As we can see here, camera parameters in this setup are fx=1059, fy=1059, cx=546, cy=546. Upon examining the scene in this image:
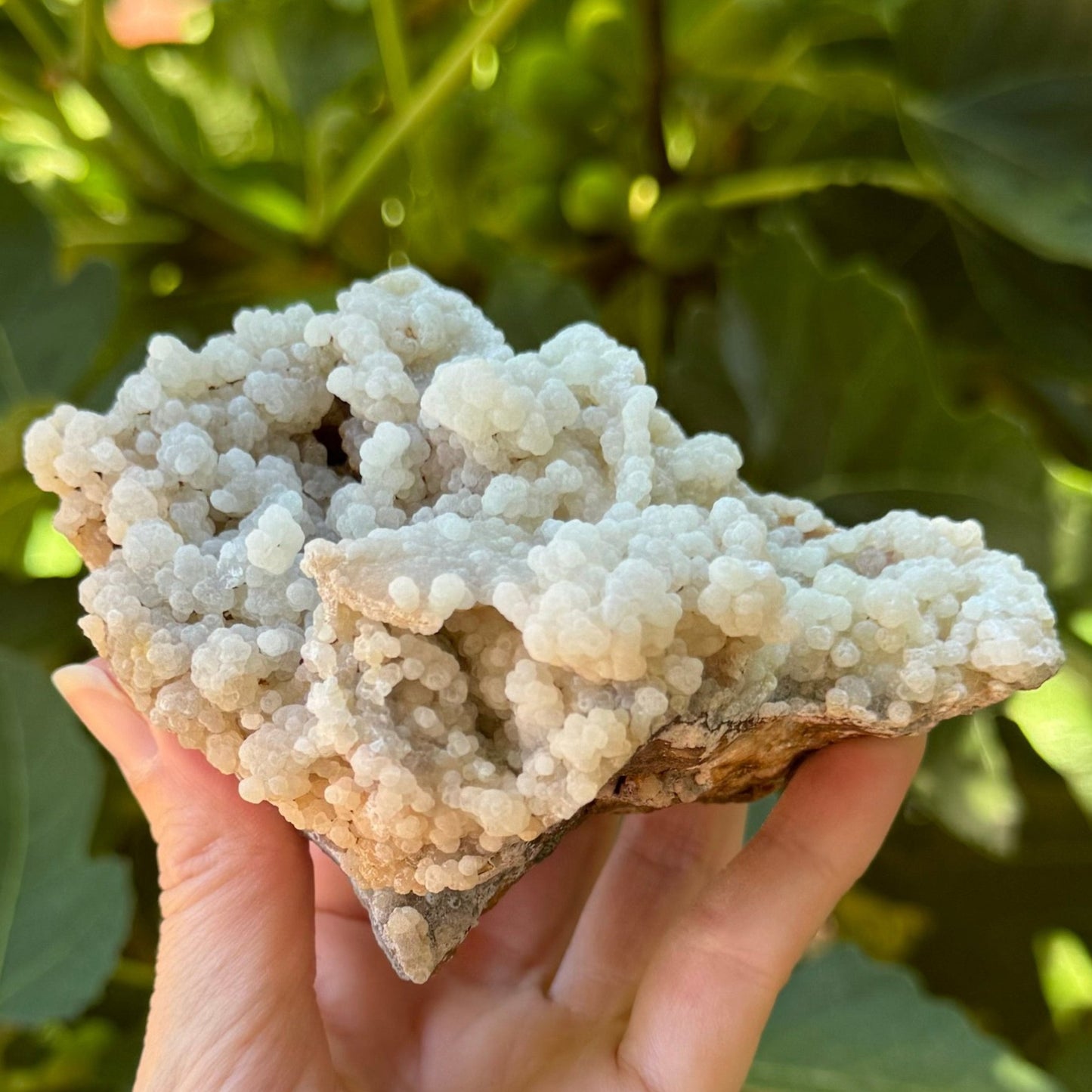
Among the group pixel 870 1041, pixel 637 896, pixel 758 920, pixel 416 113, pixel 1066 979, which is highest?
pixel 416 113

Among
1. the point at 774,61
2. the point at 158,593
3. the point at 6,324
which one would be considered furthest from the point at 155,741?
the point at 774,61

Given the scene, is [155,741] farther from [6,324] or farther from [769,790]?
[6,324]

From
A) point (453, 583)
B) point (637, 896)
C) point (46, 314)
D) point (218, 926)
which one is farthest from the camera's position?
point (46, 314)

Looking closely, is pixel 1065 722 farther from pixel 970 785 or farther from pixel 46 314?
pixel 46 314

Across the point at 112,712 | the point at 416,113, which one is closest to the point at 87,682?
the point at 112,712

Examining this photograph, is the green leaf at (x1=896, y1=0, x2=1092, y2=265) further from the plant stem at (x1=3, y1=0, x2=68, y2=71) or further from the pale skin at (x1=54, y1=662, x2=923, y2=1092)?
the plant stem at (x1=3, y1=0, x2=68, y2=71)

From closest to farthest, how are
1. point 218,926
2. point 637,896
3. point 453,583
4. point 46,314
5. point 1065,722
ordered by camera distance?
point 453,583
point 218,926
point 1065,722
point 637,896
point 46,314
